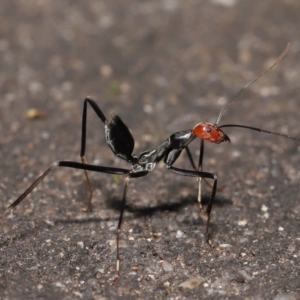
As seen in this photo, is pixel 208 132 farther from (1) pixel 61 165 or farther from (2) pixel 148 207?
(1) pixel 61 165

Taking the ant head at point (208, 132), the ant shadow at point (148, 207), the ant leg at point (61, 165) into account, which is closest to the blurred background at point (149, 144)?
the ant shadow at point (148, 207)

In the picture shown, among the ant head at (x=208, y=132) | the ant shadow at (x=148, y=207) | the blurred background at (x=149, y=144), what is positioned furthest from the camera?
the ant shadow at (x=148, y=207)

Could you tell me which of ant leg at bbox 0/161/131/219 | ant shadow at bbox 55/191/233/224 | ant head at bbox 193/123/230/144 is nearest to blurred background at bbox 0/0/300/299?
ant shadow at bbox 55/191/233/224

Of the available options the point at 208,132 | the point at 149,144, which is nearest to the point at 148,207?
the point at 208,132

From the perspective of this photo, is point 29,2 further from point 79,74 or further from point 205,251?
point 205,251

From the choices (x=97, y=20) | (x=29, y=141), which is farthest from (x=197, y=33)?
(x=29, y=141)

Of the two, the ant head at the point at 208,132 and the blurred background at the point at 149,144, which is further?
the ant head at the point at 208,132

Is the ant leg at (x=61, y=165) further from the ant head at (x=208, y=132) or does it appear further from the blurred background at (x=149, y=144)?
the ant head at (x=208, y=132)

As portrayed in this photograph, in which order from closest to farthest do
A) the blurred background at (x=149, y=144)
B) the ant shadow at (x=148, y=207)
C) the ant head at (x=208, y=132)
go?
the blurred background at (x=149, y=144) < the ant head at (x=208, y=132) < the ant shadow at (x=148, y=207)

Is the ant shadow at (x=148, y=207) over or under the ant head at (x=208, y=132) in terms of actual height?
under

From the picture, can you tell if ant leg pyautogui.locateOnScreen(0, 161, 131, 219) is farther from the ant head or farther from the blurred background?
the ant head

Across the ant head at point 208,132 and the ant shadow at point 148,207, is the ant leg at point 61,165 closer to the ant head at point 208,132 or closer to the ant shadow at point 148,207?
the ant shadow at point 148,207
